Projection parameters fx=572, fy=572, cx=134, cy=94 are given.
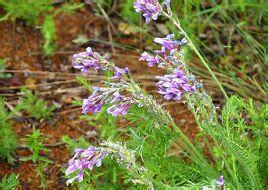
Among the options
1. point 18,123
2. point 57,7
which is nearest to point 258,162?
point 18,123

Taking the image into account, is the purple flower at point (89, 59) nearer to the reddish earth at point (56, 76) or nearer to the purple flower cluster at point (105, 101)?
the purple flower cluster at point (105, 101)

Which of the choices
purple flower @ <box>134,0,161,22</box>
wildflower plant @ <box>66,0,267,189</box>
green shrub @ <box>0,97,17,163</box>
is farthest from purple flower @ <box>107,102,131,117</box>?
green shrub @ <box>0,97,17,163</box>

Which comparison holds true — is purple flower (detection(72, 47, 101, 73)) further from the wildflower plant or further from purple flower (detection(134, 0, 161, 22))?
purple flower (detection(134, 0, 161, 22))

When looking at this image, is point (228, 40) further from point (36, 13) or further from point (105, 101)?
point (105, 101)

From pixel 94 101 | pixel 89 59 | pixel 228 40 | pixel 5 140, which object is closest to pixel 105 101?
pixel 94 101

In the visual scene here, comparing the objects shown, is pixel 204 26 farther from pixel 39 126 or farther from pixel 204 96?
pixel 204 96

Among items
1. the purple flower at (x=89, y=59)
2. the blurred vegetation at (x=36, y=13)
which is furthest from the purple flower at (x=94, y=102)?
the blurred vegetation at (x=36, y=13)
